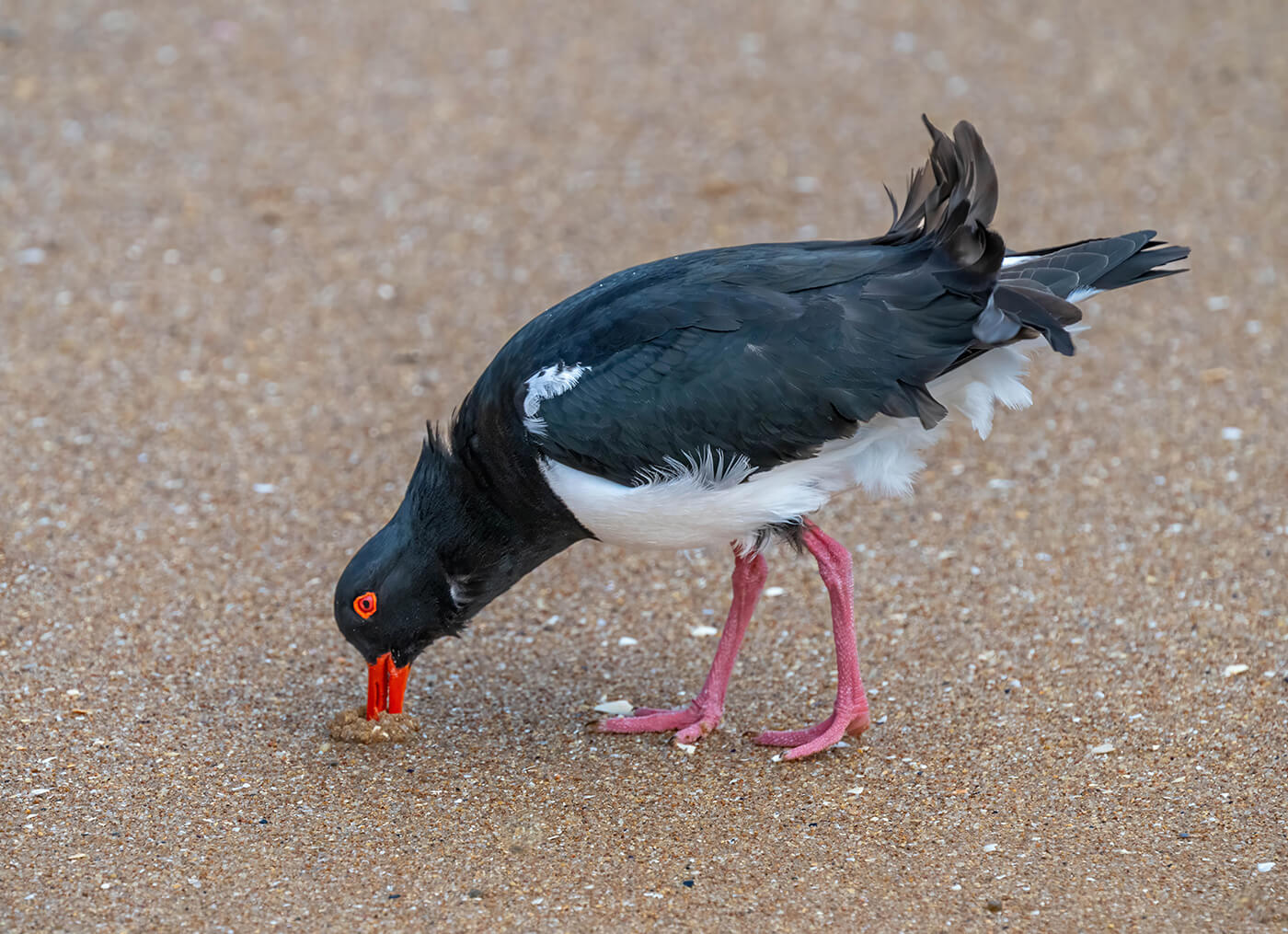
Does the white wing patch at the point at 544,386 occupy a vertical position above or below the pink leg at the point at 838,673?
above

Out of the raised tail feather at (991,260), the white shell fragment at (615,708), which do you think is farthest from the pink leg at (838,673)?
the raised tail feather at (991,260)

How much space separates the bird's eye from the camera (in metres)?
4.94

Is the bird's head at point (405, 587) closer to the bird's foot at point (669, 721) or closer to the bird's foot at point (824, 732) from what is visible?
the bird's foot at point (669, 721)

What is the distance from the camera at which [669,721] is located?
518 centimetres

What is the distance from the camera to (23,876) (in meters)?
4.23

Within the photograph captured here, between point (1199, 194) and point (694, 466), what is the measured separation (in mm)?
5665

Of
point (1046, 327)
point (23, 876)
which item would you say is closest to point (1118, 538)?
point (1046, 327)

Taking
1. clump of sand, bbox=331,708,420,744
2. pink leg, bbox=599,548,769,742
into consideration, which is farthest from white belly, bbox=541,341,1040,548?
clump of sand, bbox=331,708,420,744

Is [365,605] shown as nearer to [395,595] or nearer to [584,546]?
[395,595]

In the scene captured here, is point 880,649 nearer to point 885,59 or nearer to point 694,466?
point 694,466

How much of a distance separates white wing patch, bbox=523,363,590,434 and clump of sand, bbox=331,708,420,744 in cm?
121

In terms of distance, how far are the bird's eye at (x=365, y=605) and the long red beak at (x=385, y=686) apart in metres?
0.18

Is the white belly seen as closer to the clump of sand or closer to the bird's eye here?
the bird's eye

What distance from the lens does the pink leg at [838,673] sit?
16.3 ft
